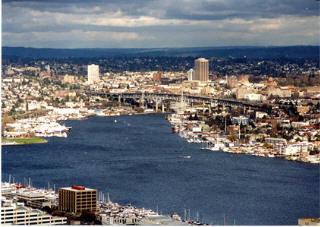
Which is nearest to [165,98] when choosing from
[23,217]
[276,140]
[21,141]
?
[21,141]

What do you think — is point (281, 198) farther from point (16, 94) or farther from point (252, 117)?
point (16, 94)

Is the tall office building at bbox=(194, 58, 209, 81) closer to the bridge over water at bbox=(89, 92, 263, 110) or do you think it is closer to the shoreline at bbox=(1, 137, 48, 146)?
the bridge over water at bbox=(89, 92, 263, 110)

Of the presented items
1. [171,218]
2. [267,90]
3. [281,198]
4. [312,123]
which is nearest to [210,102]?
[267,90]

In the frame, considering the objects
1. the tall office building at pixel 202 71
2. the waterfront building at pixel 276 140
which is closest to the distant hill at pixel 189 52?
the tall office building at pixel 202 71

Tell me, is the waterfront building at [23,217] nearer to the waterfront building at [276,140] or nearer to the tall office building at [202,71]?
the waterfront building at [276,140]

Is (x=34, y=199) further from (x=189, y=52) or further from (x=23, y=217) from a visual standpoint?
(x=189, y=52)
